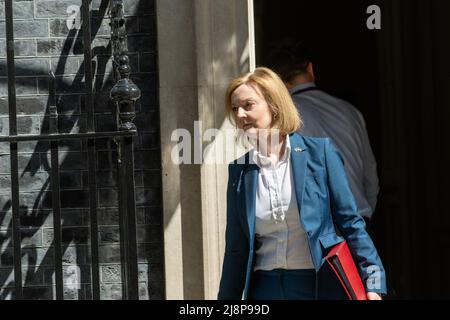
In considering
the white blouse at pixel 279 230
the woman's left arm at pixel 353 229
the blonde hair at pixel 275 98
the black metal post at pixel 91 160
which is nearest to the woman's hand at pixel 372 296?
the woman's left arm at pixel 353 229

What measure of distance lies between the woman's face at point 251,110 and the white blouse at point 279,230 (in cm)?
22

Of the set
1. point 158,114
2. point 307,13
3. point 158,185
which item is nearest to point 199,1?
point 158,114

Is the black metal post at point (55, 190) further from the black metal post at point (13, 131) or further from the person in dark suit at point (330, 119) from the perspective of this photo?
the person in dark suit at point (330, 119)

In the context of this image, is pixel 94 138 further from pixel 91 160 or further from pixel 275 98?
pixel 275 98

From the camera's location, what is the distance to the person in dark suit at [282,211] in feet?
14.4

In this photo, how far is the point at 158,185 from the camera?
19.3 ft

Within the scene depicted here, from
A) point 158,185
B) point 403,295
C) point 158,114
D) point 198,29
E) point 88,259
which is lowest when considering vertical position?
point 403,295

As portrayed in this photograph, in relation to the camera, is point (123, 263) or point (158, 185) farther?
point (158, 185)

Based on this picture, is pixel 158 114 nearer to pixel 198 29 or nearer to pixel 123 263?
pixel 198 29

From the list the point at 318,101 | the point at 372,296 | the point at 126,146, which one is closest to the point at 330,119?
the point at 318,101

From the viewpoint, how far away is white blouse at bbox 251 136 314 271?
173 inches

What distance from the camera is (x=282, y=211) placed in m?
4.41

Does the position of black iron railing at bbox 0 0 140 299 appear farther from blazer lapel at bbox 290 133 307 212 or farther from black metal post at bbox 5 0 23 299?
blazer lapel at bbox 290 133 307 212
